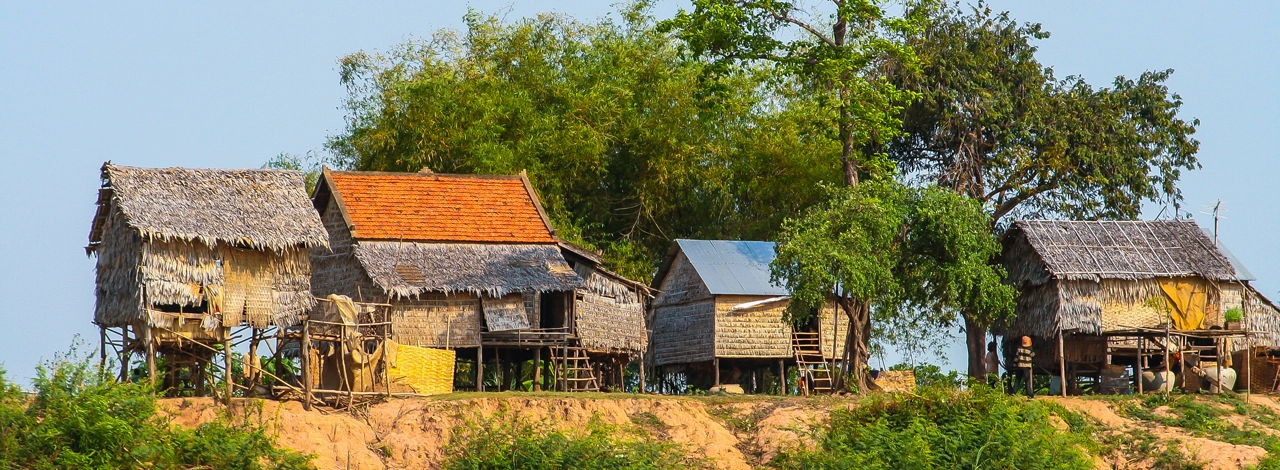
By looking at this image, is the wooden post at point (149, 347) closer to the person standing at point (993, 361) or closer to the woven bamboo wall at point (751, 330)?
the woven bamboo wall at point (751, 330)

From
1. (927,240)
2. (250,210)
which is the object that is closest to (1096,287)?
(927,240)

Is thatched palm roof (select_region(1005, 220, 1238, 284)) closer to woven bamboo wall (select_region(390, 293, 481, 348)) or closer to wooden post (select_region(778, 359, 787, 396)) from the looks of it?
wooden post (select_region(778, 359, 787, 396))

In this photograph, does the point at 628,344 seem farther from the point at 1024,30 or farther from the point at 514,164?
the point at 1024,30

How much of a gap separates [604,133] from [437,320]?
9862 mm

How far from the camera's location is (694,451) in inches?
1064

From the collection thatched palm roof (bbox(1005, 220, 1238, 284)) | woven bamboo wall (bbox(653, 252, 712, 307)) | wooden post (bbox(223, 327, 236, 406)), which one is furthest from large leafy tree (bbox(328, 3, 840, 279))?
wooden post (bbox(223, 327, 236, 406))

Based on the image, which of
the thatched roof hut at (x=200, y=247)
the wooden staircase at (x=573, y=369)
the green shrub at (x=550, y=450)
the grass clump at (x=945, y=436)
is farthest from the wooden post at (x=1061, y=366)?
the thatched roof hut at (x=200, y=247)

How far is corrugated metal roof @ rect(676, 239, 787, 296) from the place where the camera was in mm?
37031

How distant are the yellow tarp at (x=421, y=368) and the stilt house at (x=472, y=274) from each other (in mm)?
1978

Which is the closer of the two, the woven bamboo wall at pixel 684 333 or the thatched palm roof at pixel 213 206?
the thatched palm roof at pixel 213 206

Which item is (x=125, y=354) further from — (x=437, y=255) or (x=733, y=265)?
(x=733, y=265)

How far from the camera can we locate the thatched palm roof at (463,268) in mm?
32500

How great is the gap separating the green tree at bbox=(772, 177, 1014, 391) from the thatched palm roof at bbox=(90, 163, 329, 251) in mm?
9193

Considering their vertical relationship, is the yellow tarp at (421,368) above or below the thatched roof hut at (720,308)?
below
